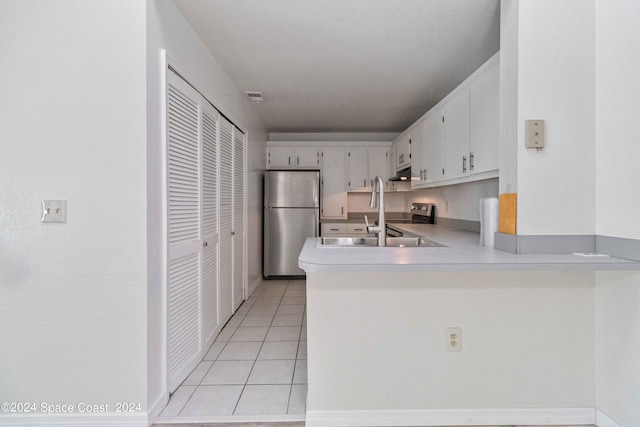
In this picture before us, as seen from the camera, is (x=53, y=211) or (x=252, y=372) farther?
(x=252, y=372)

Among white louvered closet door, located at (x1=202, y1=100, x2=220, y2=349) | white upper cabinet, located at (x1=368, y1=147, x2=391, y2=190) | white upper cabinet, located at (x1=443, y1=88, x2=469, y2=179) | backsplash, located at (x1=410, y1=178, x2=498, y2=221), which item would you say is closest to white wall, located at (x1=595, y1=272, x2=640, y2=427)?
white upper cabinet, located at (x1=443, y1=88, x2=469, y2=179)

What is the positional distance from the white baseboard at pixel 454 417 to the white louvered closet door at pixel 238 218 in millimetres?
1976

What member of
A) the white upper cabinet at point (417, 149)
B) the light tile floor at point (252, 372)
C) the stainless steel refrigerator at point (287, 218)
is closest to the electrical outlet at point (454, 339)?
the light tile floor at point (252, 372)

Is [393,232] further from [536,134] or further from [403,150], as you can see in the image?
[536,134]

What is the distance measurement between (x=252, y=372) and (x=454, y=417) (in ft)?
4.01

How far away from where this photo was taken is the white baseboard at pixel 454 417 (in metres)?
1.65

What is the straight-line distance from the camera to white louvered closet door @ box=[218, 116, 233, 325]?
2.92 meters

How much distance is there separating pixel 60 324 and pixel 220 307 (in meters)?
1.31

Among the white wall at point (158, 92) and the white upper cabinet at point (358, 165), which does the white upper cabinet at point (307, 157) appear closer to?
the white upper cabinet at point (358, 165)

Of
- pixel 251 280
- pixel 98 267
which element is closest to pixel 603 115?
pixel 98 267

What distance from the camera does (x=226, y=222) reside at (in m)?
3.09

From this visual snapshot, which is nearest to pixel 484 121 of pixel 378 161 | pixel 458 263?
pixel 458 263

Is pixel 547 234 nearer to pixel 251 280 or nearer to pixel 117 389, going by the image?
pixel 117 389

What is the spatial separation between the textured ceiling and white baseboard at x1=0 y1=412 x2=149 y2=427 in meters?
2.18
